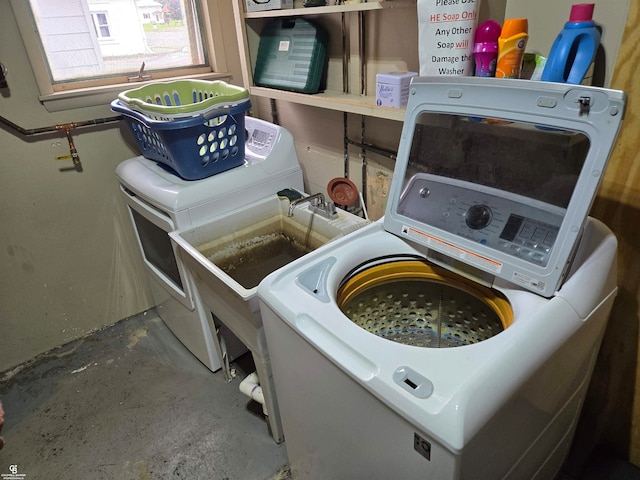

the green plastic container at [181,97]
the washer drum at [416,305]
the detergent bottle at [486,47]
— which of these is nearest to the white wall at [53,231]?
the green plastic container at [181,97]

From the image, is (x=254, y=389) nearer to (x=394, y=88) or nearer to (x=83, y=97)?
(x=394, y=88)

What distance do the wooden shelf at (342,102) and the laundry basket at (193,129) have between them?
0.55 feet

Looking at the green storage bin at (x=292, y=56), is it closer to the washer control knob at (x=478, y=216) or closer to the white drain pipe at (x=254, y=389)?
the washer control knob at (x=478, y=216)

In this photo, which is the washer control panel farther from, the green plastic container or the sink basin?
the green plastic container

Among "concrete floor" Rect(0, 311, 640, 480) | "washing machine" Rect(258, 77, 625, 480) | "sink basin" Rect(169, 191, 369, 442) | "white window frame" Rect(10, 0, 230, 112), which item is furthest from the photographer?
"white window frame" Rect(10, 0, 230, 112)

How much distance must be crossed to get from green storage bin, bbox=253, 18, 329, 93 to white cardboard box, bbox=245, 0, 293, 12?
0.12m

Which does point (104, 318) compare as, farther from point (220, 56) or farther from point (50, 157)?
point (220, 56)

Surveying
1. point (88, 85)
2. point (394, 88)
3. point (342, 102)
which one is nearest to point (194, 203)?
point (342, 102)

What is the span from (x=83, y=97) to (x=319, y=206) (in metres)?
1.24

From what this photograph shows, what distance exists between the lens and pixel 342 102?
1.47 m

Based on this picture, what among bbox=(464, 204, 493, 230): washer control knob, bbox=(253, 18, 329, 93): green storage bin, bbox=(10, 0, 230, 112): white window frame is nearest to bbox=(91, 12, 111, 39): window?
Result: bbox=(10, 0, 230, 112): white window frame

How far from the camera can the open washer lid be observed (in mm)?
750

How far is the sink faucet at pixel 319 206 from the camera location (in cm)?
157

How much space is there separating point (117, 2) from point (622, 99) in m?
2.10
